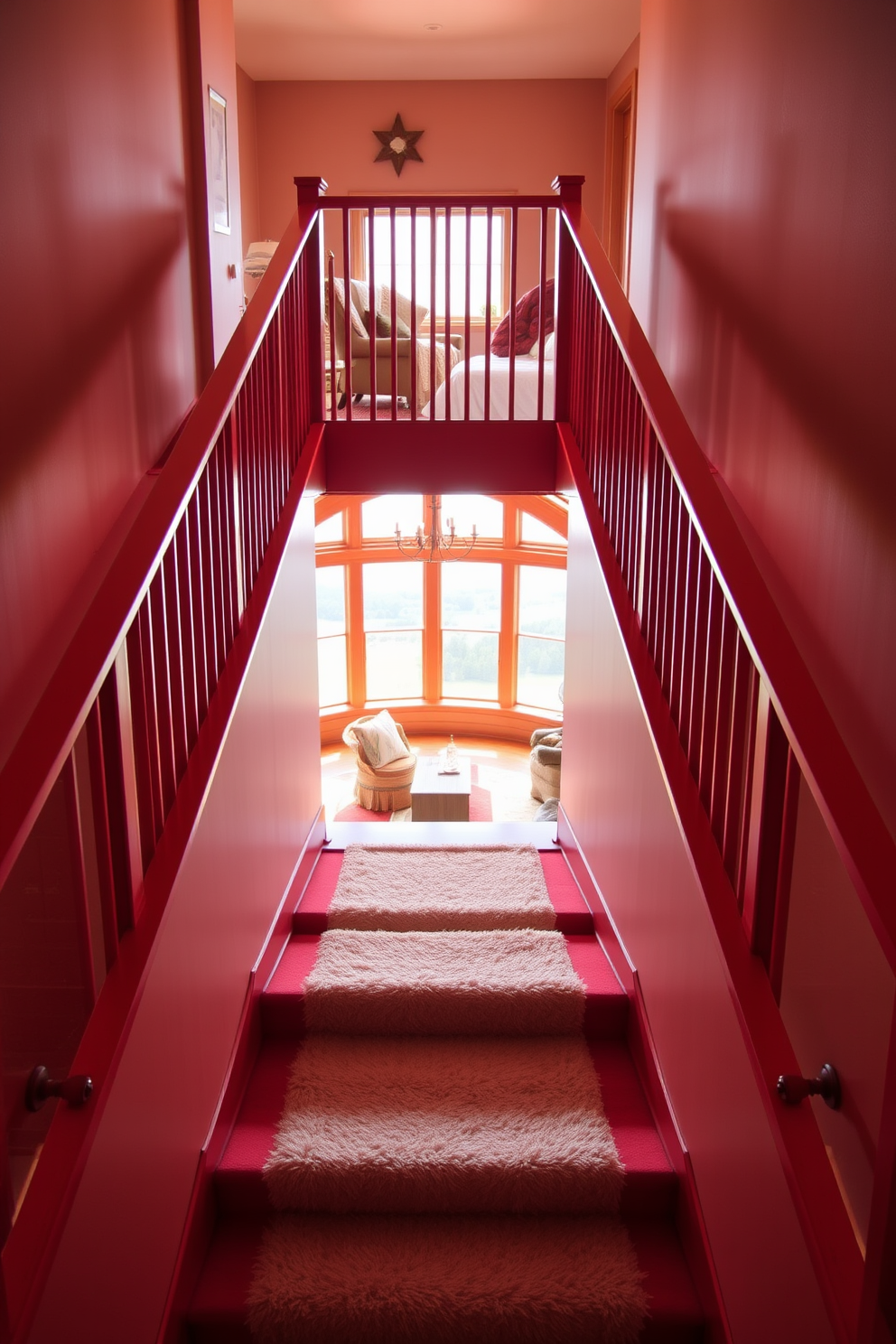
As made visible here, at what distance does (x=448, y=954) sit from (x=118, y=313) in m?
2.36

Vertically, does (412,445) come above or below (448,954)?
above

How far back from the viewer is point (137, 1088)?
2.16 meters

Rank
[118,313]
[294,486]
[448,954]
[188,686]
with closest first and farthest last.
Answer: [188,686] → [118,313] → [448,954] → [294,486]

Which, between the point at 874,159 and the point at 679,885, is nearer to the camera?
the point at 874,159

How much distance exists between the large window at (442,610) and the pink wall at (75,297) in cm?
715

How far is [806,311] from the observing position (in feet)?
7.73

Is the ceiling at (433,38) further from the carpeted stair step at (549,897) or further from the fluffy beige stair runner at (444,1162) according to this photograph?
the fluffy beige stair runner at (444,1162)

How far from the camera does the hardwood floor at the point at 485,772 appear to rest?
9.50 m

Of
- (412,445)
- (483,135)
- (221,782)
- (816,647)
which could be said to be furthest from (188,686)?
(483,135)

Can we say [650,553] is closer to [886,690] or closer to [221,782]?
[886,690]

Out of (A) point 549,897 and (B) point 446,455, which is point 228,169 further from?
(A) point 549,897

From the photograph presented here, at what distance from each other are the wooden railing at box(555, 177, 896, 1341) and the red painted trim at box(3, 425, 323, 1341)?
112 centimetres

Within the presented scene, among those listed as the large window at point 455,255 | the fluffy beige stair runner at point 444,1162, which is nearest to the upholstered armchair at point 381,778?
the large window at point 455,255

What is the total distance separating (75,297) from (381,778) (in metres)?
7.22
